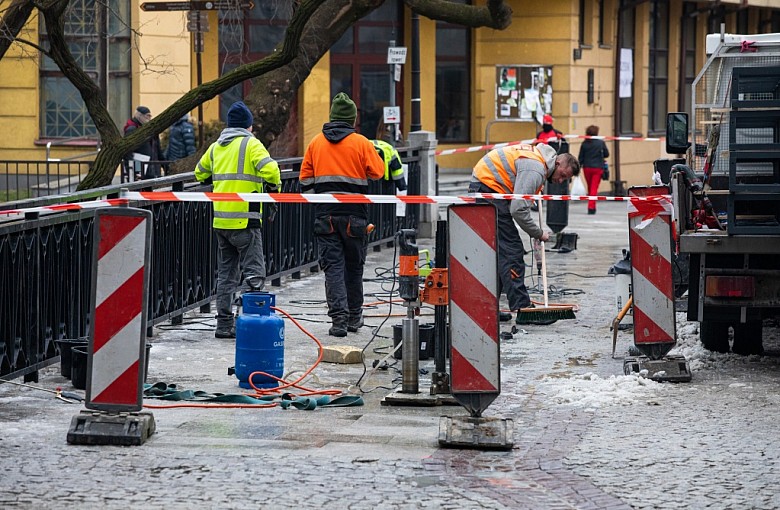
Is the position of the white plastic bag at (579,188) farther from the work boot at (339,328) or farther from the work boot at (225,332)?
the work boot at (225,332)

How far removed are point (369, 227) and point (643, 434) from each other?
407 centimetres

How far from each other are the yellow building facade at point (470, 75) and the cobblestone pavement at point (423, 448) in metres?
14.4

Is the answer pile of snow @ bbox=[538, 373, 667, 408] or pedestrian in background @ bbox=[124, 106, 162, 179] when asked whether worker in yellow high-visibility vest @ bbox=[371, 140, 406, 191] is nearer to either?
pile of snow @ bbox=[538, 373, 667, 408]

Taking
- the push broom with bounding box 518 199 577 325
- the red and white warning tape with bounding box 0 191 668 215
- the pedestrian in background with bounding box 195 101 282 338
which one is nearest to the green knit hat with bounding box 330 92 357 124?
the pedestrian in background with bounding box 195 101 282 338

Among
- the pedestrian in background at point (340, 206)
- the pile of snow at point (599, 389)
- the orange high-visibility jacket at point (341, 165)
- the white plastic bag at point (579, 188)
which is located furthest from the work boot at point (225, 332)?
the white plastic bag at point (579, 188)

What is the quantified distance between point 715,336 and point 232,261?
3785 millimetres

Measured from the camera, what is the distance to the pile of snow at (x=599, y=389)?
8.87 m

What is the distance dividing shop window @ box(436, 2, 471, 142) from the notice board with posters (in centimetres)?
100

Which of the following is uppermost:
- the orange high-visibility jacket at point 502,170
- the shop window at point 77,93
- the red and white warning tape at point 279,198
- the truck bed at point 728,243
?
the shop window at point 77,93

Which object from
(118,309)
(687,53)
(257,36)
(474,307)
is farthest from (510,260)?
(687,53)

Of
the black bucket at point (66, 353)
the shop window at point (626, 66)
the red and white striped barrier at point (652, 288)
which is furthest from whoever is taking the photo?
the shop window at point (626, 66)

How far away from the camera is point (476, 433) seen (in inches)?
295

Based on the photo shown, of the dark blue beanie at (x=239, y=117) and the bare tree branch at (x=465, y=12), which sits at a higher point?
the bare tree branch at (x=465, y=12)

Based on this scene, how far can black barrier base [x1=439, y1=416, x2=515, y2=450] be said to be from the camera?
7.45 metres
